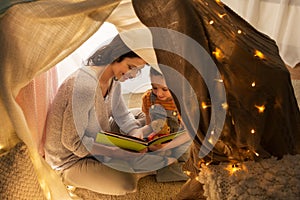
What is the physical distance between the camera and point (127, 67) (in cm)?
171

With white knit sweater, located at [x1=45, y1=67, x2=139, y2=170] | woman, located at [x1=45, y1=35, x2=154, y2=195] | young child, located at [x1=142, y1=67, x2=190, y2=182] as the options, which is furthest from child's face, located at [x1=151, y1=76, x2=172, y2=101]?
white knit sweater, located at [x1=45, y1=67, x2=139, y2=170]

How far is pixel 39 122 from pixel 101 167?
33 centimetres

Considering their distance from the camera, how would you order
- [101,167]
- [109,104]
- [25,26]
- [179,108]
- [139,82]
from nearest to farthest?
[25,26], [179,108], [101,167], [109,104], [139,82]

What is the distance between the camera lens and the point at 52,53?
125 cm

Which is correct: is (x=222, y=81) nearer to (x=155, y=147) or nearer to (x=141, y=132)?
(x=155, y=147)

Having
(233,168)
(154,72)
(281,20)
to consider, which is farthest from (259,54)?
(281,20)

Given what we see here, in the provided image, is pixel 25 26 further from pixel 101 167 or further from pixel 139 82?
pixel 139 82

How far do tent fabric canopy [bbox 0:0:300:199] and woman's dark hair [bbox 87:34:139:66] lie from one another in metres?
0.41

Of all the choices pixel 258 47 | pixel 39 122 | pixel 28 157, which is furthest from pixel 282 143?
pixel 39 122

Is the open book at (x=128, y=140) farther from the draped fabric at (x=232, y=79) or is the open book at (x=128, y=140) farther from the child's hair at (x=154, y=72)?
the draped fabric at (x=232, y=79)

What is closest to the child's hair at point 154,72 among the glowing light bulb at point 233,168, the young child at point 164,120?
the young child at point 164,120

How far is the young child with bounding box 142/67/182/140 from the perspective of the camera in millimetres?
1908

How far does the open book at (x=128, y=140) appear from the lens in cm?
174

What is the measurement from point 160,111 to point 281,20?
1547 mm
